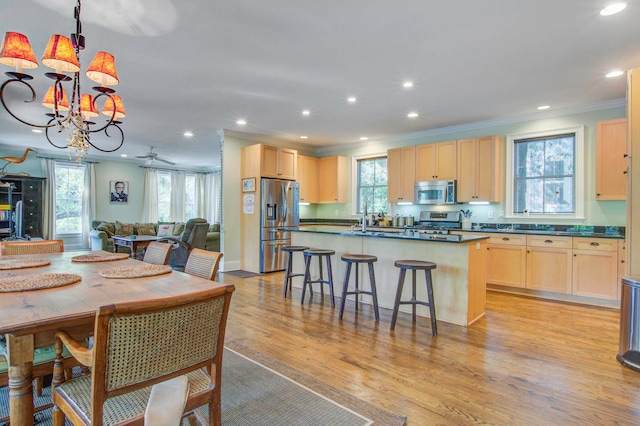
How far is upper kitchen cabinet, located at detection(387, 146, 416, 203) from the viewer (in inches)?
231

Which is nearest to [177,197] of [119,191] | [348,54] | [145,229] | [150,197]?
[150,197]

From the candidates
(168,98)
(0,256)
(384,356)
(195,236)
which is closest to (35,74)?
(168,98)

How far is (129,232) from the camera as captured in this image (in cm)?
810

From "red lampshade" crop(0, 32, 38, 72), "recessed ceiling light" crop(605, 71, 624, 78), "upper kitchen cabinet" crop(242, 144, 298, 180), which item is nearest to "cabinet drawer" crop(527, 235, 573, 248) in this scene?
"recessed ceiling light" crop(605, 71, 624, 78)

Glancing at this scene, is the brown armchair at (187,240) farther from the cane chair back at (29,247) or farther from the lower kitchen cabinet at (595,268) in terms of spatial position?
the lower kitchen cabinet at (595,268)

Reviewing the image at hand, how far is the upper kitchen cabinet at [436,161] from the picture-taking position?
17.7ft

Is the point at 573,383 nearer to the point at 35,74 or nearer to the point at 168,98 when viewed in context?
the point at 168,98

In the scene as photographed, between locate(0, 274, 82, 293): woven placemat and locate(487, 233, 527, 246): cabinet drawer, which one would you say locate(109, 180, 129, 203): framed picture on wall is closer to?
locate(0, 274, 82, 293): woven placemat

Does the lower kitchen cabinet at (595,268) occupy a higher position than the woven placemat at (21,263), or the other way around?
the woven placemat at (21,263)

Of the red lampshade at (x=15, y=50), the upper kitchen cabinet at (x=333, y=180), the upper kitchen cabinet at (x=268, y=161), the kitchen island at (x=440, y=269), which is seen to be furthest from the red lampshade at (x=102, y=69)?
the upper kitchen cabinet at (x=333, y=180)

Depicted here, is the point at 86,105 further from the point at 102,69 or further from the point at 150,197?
the point at 150,197

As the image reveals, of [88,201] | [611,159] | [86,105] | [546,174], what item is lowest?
[88,201]

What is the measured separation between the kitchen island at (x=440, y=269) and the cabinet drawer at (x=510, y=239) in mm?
1282

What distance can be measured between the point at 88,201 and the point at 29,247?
6848 mm
